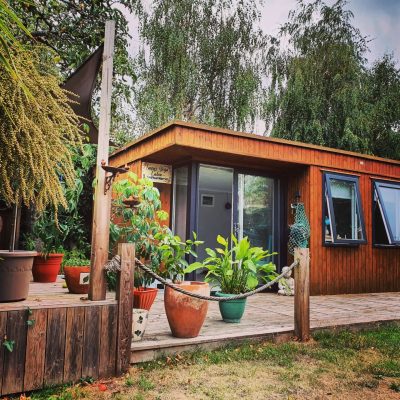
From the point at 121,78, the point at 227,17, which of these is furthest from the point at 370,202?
the point at 227,17

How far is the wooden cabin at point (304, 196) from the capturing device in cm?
617

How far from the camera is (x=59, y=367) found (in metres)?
2.52

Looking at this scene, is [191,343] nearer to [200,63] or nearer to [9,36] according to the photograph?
[9,36]

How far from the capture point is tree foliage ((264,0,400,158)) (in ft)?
39.9

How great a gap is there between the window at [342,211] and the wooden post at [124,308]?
4.49 metres

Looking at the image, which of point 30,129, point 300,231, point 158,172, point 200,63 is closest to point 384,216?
point 300,231

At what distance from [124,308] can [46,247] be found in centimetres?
265

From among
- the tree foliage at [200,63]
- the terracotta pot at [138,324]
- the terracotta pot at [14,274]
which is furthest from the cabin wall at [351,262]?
the tree foliage at [200,63]

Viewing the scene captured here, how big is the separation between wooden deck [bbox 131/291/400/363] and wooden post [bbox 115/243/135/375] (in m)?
0.17

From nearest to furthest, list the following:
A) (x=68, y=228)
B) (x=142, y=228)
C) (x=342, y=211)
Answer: (x=142, y=228) → (x=68, y=228) → (x=342, y=211)

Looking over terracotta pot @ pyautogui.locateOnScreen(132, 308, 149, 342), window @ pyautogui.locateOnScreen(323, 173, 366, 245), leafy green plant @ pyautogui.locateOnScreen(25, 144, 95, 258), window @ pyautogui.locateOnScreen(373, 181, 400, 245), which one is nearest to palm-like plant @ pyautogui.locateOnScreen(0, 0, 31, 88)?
terracotta pot @ pyautogui.locateOnScreen(132, 308, 149, 342)

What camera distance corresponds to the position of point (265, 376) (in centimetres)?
286

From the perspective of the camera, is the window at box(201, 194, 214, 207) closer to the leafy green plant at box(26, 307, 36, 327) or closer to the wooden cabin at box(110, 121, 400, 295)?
the wooden cabin at box(110, 121, 400, 295)

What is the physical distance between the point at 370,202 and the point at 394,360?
434cm
